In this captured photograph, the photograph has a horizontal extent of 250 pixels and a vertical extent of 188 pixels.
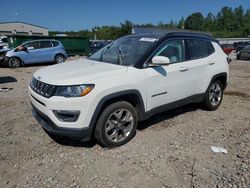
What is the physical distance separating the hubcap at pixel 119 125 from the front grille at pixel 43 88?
950mm

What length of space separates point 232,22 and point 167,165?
380 ft

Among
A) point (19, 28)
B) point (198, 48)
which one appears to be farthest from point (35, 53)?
point (19, 28)

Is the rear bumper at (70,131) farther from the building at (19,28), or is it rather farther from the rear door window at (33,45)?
the building at (19,28)

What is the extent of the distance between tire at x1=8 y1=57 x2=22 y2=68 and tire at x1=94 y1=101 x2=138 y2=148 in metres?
11.7

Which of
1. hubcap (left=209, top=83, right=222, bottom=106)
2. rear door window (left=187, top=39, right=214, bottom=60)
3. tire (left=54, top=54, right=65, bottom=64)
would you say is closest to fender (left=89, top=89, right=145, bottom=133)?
rear door window (left=187, top=39, right=214, bottom=60)

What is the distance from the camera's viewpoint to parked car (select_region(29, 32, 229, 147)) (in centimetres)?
334

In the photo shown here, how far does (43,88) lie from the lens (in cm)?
355

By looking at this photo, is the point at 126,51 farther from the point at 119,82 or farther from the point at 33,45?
the point at 33,45

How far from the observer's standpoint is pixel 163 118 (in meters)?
5.08

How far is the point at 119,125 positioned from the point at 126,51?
140 centimetres

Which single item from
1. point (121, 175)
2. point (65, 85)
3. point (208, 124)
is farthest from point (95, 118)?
point (208, 124)

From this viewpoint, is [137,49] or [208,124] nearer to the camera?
[137,49]

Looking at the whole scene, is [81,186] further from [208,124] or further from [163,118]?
[208,124]

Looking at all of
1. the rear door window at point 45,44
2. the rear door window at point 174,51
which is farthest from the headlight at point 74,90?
the rear door window at point 45,44
